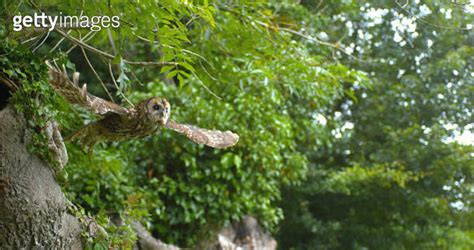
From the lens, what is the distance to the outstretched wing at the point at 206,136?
9.48ft

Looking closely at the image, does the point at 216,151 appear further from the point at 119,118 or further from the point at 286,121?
the point at 119,118

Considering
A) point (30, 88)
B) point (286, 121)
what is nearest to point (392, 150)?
point (286, 121)

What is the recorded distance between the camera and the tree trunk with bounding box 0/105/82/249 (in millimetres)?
2363

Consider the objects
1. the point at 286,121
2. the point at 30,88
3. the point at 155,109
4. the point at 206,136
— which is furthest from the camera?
the point at 286,121

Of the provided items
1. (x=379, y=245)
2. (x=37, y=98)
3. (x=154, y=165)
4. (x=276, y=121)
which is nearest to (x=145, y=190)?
(x=154, y=165)

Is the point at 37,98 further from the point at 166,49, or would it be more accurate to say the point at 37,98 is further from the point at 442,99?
the point at 442,99

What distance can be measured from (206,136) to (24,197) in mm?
848

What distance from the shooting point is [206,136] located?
2.99 m

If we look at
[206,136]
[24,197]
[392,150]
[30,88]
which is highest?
[392,150]

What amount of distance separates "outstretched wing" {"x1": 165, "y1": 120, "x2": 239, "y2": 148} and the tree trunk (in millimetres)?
562

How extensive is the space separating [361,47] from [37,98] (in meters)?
5.20

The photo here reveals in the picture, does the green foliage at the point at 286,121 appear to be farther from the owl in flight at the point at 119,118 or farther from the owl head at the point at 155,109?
the owl head at the point at 155,109

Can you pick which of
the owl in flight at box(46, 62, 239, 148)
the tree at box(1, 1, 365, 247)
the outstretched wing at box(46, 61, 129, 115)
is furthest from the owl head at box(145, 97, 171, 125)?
the tree at box(1, 1, 365, 247)

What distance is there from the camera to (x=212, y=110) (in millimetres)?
5051
